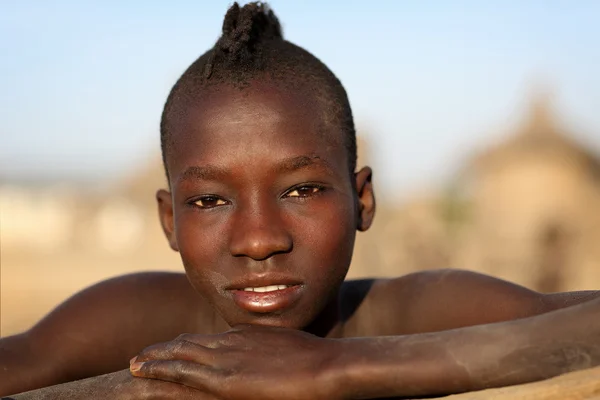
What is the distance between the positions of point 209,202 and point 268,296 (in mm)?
316

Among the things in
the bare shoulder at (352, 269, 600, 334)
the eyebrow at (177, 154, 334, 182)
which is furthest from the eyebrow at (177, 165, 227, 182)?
the bare shoulder at (352, 269, 600, 334)

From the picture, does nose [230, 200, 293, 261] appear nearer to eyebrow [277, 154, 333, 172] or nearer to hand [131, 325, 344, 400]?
eyebrow [277, 154, 333, 172]

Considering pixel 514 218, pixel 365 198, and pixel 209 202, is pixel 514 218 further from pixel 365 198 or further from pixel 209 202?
pixel 209 202

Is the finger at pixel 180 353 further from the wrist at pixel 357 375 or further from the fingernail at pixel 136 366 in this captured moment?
the wrist at pixel 357 375

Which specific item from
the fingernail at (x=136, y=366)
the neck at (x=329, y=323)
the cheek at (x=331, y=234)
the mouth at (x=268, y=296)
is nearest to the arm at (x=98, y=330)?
the neck at (x=329, y=323)

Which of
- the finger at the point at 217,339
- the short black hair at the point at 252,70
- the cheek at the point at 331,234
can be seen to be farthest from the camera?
the short black hair at the point at 252,70

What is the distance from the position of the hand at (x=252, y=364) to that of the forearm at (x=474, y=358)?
0.18ft

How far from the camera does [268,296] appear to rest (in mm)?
2035

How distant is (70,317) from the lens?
243 cm

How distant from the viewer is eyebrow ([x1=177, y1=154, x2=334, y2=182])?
204 centimetres

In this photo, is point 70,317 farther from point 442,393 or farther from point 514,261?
point 514,261

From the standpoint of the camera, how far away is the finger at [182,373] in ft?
5.04

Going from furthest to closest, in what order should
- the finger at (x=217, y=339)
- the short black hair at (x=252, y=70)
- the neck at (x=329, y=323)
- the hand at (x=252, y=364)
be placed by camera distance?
the neck at (x=329, y=323) < the short black hair at (x=252, y=70) < the finger at (x=217, y=339) < the hand at (x=252, y=364)

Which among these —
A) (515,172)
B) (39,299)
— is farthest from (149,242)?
(515,172)
